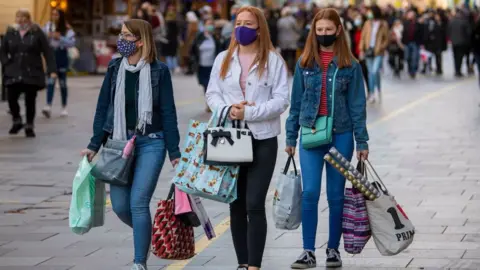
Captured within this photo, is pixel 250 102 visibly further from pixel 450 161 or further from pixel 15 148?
pixel 15 148

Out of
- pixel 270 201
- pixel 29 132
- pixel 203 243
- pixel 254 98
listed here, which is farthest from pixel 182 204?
pixel 29 132

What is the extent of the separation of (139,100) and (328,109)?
1243mm

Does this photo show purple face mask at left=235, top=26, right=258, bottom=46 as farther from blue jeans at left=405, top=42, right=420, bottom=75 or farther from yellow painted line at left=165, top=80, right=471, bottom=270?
blue jeans at left=405, top=42, right=420, bottom=75

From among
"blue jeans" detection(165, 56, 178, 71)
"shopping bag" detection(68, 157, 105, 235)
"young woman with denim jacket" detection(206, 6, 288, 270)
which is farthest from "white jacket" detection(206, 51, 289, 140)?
"blue jeans" detection(165, 56, 178, 71)

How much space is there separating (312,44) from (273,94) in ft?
2.44

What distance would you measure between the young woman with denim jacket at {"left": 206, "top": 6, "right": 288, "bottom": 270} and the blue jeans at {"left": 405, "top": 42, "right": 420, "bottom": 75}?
2621 centimetres

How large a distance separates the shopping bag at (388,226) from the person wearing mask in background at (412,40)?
26061 millimetres

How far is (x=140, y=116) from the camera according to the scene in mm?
7141

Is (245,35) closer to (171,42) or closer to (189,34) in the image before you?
(171,42)

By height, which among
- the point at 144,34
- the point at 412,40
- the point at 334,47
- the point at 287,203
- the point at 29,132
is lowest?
the point at 412,40

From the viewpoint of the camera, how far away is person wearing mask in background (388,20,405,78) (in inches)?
1317

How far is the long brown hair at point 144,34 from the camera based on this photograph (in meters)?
7.14

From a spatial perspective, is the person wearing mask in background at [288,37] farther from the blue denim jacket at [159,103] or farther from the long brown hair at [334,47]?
the blue denim jacket at [159,103]

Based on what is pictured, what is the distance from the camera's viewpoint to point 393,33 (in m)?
35.7
